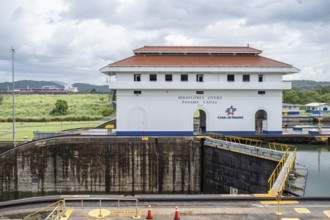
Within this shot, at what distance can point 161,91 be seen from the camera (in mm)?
28766

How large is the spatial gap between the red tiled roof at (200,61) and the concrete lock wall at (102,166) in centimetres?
736

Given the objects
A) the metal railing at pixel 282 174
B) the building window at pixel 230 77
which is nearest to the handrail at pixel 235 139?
the building window at pixel 230 77

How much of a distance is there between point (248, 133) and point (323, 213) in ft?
56.7

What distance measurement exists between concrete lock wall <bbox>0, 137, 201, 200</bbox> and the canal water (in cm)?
789

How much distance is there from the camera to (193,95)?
28734 mm

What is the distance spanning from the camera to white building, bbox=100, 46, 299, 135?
28.5 meters

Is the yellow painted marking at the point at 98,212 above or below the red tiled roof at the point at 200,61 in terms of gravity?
below

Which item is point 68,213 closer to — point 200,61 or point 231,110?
point 231,110

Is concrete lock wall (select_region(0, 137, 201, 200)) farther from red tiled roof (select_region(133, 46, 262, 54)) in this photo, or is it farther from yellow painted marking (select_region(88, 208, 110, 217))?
yellow painted marking (select_region(88, 208, 110, 217))

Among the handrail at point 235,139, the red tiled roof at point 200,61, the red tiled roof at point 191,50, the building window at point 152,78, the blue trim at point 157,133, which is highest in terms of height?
the red tiled roof at point 191,50

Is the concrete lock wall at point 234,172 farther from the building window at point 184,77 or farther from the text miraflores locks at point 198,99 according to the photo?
the building window at point 184,77

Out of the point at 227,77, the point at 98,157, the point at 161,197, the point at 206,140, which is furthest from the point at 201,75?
the point at 161,197

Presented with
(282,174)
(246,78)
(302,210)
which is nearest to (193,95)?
(246,78)

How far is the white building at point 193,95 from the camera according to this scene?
28498 millimetres
